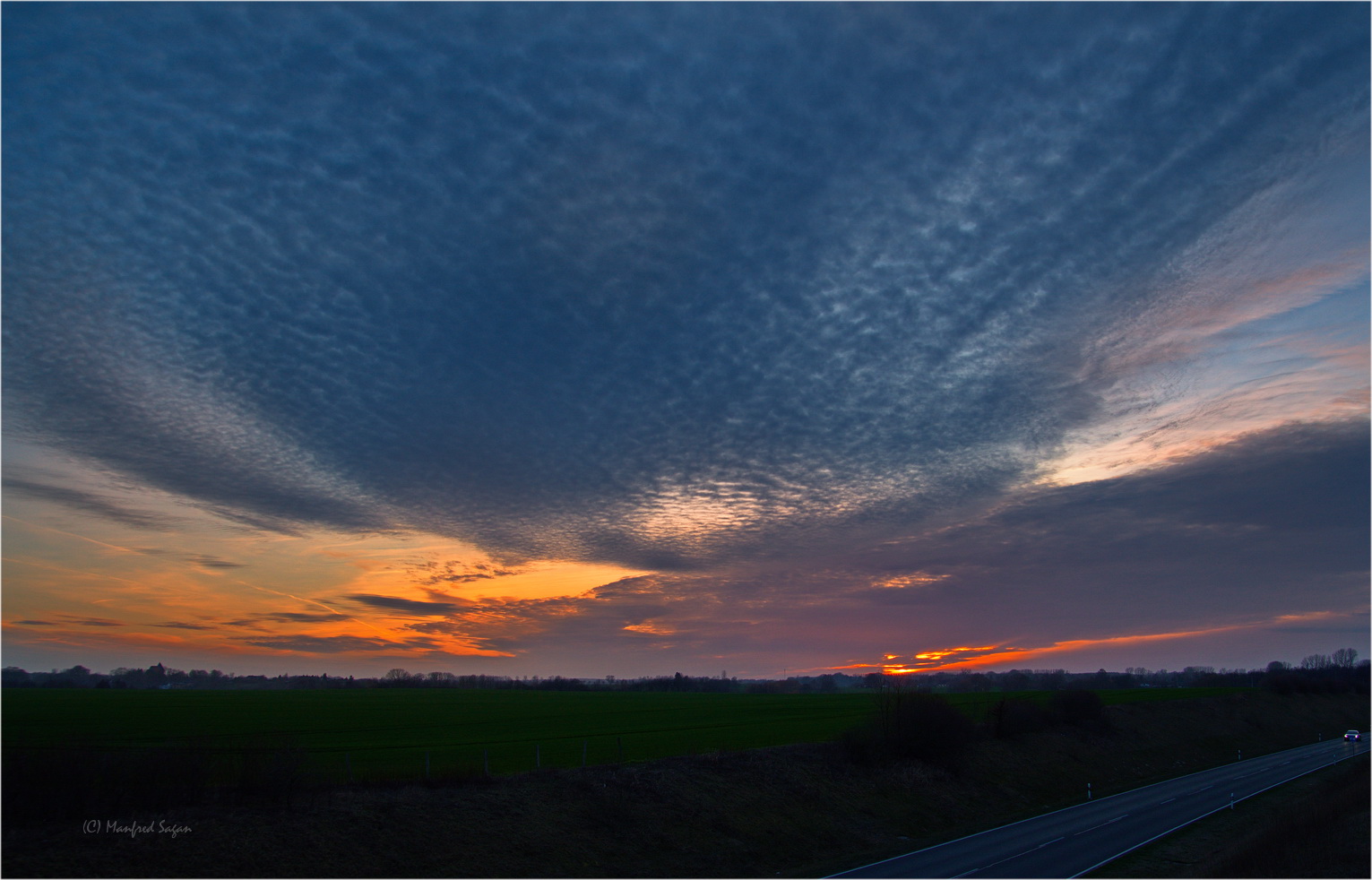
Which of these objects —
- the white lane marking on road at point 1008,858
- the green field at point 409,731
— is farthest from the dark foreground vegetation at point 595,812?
the white lane marking on road at point 1008,858

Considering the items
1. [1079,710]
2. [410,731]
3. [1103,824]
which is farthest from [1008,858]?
[1079,710]

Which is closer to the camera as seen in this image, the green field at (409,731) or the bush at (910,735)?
the green field at (409,731)

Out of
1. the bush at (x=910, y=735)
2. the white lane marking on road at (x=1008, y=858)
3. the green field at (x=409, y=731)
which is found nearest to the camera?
the white lane marking on road at (x=1008, y=858)

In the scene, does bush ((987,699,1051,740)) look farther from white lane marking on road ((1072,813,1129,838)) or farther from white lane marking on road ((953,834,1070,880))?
white lane marking on road ((953,834,1070,880))

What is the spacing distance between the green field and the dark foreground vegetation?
7.28 ft

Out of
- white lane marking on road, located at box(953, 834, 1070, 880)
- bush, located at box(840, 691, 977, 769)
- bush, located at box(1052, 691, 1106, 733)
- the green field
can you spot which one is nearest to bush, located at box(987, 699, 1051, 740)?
bush, located at box(1052, 691, 1106, 733)

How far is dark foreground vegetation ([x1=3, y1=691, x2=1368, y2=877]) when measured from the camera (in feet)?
71.9

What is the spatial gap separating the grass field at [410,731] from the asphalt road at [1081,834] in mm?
16205

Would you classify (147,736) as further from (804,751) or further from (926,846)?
(926,846)

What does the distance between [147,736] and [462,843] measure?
100 ft

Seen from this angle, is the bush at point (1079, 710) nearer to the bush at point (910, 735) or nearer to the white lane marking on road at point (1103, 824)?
the bush at point (910, 735)

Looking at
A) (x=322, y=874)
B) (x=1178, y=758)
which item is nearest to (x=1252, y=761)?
Answer: (x=1178, y=758)

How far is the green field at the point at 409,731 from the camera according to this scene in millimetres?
38156

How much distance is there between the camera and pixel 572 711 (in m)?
88.9
